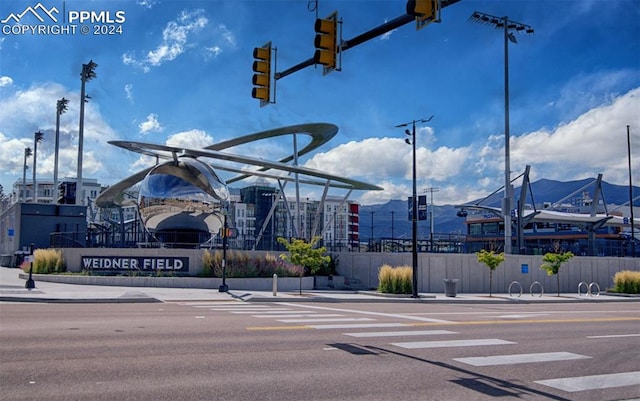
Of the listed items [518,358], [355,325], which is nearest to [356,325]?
[355,325]

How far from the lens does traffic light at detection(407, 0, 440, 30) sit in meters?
10.4

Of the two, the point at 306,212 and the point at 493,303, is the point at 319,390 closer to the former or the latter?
the point at 493,303

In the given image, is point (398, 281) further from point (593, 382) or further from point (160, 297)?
point (593, 382)

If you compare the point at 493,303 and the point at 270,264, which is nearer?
the point at 493,303

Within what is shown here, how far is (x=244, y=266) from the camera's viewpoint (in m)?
32.3

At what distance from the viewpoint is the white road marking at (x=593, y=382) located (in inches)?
334

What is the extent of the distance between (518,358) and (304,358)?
3.69 metres

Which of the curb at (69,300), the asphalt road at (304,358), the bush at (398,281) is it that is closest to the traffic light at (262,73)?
the asphalt road at (304,358)

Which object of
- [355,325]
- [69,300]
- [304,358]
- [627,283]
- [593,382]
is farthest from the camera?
[627,283]

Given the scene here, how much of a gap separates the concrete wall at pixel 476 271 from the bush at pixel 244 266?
481cm

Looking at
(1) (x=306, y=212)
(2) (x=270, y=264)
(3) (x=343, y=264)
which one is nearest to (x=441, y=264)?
(3) (x=343, y=264)

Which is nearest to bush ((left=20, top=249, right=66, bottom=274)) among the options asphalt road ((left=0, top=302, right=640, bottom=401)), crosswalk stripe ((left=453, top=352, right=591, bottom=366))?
asphalt road ((left=0, top=302, right=640, bottom=401))

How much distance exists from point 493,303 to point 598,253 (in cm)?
2177

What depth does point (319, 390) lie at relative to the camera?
789 centimetres
